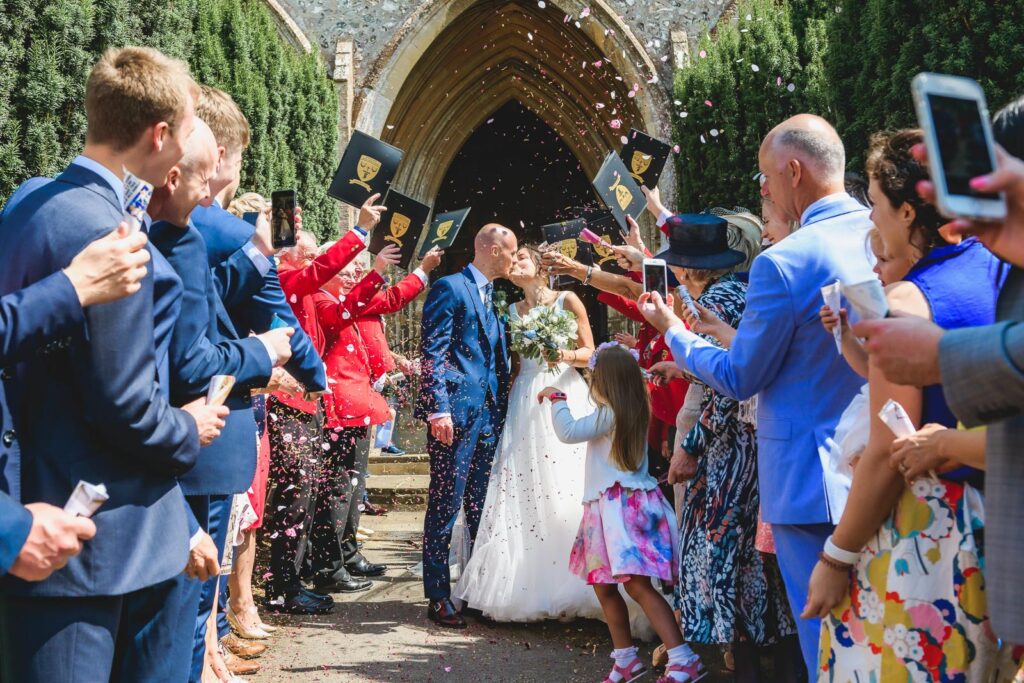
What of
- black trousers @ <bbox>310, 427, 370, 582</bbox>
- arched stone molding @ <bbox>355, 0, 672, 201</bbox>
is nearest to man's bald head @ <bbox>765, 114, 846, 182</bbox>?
black trousers @ <bbox>310, 427, 370, 582</bbox>

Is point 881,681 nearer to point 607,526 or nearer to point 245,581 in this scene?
point 607,526

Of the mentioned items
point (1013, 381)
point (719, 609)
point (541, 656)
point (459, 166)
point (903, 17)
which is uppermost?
point (459, 166)

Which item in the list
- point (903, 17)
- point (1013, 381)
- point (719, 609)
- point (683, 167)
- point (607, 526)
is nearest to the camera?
point (1013, 381)

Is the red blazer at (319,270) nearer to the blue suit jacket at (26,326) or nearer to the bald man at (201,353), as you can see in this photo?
the bald man at (201,353)

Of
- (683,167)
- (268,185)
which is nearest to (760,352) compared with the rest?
(268,185)

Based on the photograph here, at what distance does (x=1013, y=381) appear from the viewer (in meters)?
1.37

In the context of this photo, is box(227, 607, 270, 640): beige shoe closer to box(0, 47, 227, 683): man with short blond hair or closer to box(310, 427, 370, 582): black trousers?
box(310, 427, 370, 582): black trousers

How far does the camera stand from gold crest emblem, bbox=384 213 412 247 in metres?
5.70

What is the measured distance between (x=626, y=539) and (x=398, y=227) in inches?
94.9

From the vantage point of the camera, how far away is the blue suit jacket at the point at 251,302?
2973 millimetres

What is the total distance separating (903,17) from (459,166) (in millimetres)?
12110

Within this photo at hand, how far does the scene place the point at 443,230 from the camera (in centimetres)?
602

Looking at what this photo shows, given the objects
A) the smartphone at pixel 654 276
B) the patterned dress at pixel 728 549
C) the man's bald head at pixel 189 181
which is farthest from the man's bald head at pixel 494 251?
the man's bald head at pixel 189 181

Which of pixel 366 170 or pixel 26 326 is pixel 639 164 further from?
pixel 26 326
